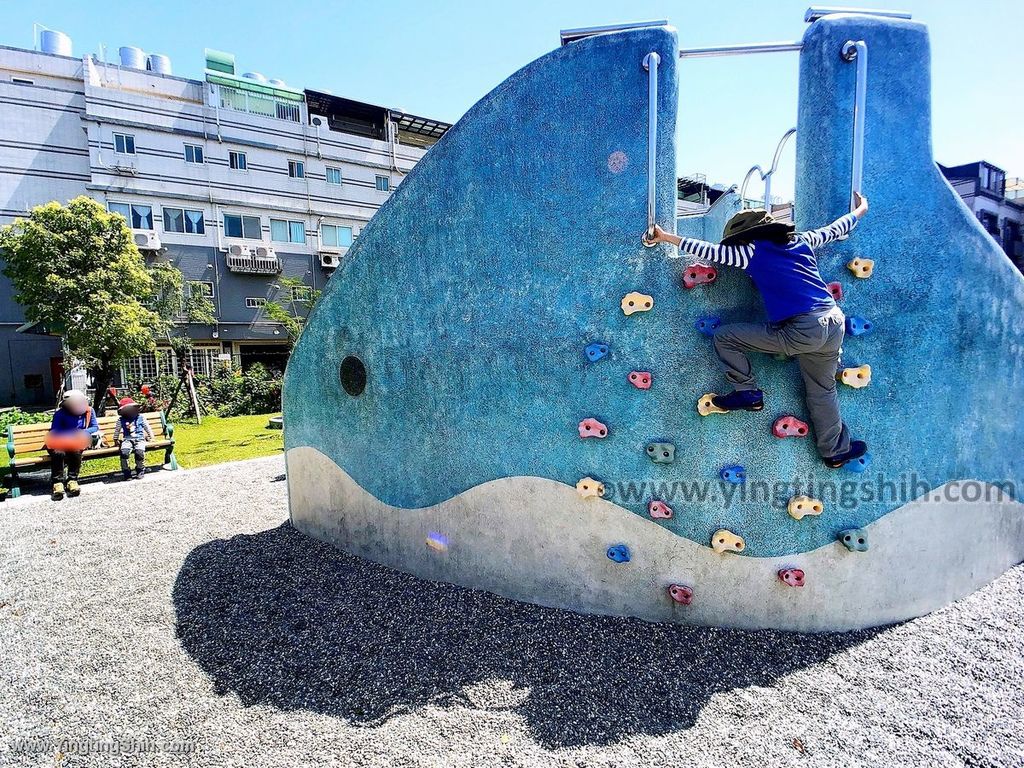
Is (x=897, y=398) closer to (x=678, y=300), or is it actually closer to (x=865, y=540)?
(x=865, y=540)

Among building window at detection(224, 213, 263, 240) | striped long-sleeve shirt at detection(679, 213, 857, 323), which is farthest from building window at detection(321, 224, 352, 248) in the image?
striped long-sleeve shirt at detection(679, 213, 857, 323)

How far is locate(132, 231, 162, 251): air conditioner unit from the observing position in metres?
23.0

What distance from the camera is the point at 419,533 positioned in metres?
4.88

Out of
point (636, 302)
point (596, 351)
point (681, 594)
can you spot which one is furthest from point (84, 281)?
point (681, 594)

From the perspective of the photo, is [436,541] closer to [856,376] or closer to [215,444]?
[856,376]

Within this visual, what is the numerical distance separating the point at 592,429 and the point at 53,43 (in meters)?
37.3

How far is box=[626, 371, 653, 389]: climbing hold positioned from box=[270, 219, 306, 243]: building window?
28.7 m

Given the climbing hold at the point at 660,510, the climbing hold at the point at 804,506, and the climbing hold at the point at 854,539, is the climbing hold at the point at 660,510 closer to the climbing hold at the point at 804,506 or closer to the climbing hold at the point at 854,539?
the climbing hold at the point at 804,506

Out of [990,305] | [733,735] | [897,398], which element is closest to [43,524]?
[733,735]

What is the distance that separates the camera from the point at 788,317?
11.0ft

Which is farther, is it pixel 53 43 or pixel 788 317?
pixel 53 43

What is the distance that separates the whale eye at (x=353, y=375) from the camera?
5.10 metres

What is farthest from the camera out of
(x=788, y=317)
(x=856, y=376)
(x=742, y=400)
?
(x=856, y=376)

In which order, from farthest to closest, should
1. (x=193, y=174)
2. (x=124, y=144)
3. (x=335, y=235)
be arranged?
→ (x=335, y=235)
(x=193, y=174)
(x=124, y=144)
